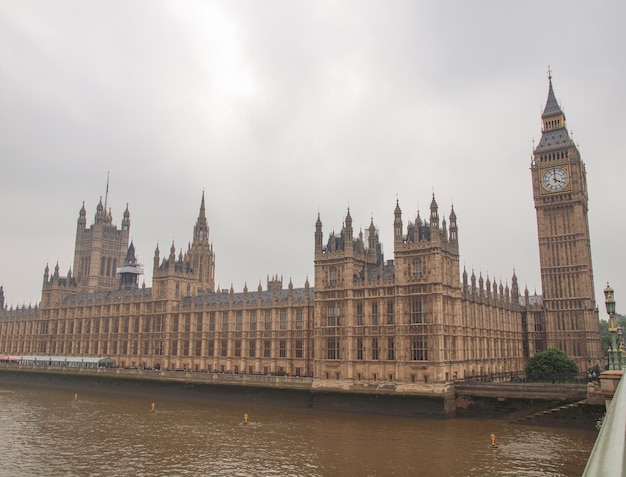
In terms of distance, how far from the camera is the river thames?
42.0 m

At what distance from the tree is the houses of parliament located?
20.6 ft

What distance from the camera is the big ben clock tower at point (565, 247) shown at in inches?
3915

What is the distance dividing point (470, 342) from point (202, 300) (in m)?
56.0

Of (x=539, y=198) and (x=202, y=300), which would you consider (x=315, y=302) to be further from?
(x=539, y=198)

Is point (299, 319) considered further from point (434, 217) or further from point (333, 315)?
point (434, 217)

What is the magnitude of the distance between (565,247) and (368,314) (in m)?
51.3

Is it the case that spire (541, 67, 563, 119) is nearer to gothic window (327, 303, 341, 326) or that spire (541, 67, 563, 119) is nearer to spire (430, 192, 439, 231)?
spire (430, 192, 439, 231)

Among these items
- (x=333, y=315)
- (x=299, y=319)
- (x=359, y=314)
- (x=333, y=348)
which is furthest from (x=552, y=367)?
(x=299, y=319)

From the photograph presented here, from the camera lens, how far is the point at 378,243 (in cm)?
9781

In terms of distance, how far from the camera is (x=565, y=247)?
4112 inches

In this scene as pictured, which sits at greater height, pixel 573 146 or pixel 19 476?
pixel 573 146

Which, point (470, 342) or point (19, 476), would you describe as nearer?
point (19, 476)

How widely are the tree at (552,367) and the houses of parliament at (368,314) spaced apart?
627 centimetres

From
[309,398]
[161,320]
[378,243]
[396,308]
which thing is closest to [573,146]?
[378,243]
